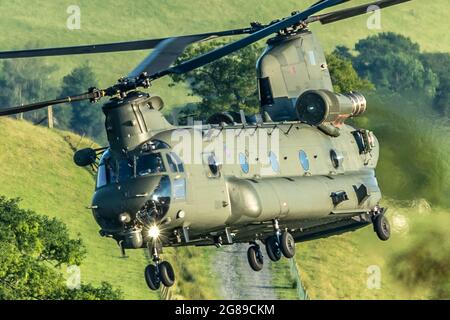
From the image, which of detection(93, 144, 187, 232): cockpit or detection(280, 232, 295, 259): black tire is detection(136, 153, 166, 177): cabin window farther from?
detection(280, 232, 295, 259): black tire

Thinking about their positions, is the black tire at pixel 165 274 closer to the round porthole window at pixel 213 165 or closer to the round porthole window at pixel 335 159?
the round porthole window at pixel 213 165

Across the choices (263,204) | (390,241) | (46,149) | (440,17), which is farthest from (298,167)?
(440,17)

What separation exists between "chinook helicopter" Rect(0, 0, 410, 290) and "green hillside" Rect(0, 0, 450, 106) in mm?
115705

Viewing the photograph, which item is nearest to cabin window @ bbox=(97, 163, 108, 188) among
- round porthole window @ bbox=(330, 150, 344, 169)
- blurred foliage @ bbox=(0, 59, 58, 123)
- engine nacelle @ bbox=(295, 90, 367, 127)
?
engine nacelle @ bbox=(295, 90, 367, 127)

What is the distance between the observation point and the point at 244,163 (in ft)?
117

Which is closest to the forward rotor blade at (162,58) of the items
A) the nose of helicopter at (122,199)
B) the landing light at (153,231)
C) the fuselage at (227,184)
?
the fuselage at (227,184)

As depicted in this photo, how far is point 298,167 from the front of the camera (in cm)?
3762

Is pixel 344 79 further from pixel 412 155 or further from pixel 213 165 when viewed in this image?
pixel 213 165

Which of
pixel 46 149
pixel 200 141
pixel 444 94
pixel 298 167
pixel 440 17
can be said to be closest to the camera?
pixel 200 141

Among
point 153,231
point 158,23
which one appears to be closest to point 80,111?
point 158,23

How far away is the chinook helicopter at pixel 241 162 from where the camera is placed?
1302 inches

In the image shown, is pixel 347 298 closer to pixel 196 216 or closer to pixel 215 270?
pixel 215 270

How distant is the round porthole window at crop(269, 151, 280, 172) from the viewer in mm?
36656

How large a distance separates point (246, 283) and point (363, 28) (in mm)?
112051
